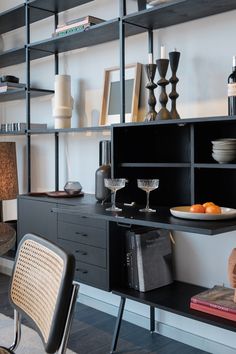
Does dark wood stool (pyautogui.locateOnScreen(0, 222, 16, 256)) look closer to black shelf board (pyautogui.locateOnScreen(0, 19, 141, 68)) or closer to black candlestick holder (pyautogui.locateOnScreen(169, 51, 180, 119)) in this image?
black candlestick holder (pyautogui.locateOnScreen(169, 51, 180, 119))

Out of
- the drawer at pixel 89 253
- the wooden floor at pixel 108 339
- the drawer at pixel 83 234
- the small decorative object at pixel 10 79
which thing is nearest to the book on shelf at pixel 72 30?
the small decorative object at pixel 10 79

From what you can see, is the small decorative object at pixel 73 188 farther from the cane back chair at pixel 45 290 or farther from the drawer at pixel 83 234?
the cane back chair at pixel 45 290

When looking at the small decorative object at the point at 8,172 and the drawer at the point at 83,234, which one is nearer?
the drawer at the point at 83,234

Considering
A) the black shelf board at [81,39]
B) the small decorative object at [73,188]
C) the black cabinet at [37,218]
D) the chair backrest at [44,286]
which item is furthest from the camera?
the small decorative object at [73,188]

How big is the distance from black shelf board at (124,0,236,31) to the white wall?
55mm

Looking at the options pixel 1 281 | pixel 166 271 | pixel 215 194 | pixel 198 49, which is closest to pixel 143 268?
pixel 166 271

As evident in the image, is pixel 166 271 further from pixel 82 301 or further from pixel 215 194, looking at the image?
→ pixel 82 301

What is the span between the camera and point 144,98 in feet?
8.71

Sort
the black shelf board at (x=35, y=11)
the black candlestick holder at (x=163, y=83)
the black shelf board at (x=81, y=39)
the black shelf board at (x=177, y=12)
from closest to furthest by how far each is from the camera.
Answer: the black shelf board at (x=177, y=12) → the black candlestick holder at (x=163, y=83) → the black shelf board at (x=81, y=39) → the black shelf board at (x=35, y=11)

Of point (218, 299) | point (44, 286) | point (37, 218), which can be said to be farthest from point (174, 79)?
point (44, 286)

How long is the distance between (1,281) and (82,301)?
2.99 feet

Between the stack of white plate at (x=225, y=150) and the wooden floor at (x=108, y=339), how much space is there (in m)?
1.15

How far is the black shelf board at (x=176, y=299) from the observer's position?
1.94m

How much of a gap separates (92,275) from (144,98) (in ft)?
3.67
